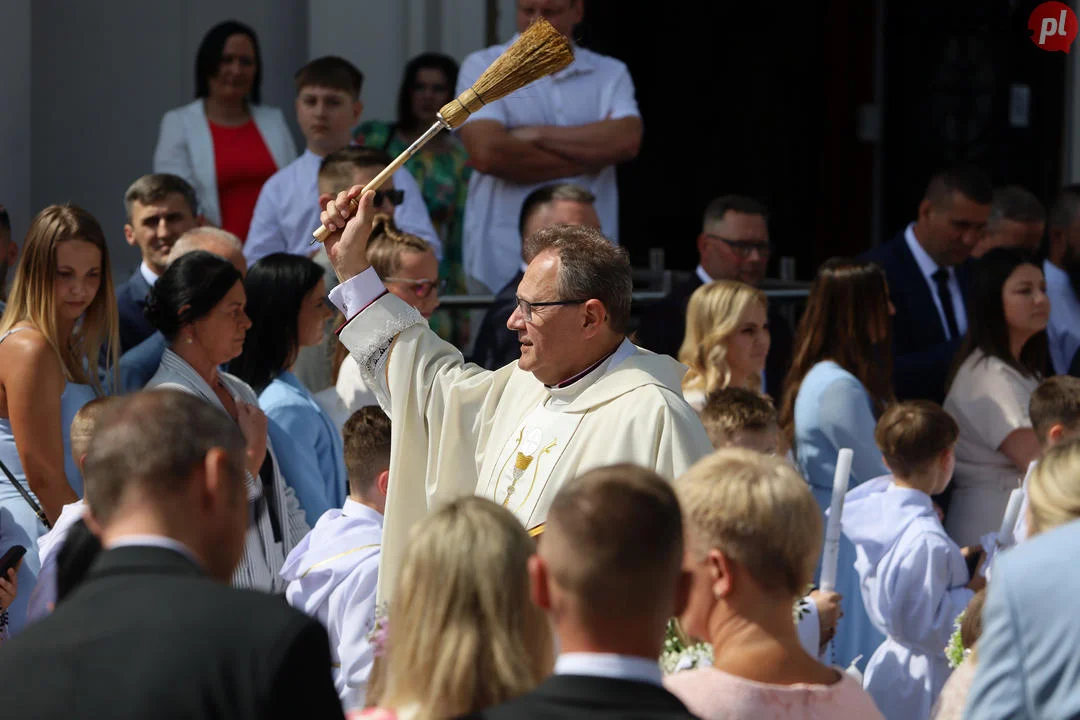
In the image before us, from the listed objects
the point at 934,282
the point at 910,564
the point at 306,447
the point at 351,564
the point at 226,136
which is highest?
the point at 226,136

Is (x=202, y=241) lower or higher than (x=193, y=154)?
lower

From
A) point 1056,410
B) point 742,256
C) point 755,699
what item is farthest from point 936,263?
point 755,699

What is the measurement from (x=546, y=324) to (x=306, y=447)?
1.56m

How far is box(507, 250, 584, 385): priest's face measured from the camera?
180 inches

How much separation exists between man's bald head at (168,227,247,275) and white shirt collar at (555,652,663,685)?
407cm

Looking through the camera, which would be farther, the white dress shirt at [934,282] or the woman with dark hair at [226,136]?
the woman with dark hair at [226,136]

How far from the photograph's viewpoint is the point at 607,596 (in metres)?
2.57

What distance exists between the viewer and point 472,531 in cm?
272

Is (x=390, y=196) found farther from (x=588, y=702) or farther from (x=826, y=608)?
(x=588, y=702)

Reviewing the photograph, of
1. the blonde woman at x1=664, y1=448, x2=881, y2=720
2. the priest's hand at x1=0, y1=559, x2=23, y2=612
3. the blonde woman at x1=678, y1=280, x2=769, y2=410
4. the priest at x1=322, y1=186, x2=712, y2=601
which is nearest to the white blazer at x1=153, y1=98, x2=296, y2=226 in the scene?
the blonde woman at x1=678, y1=280, x2=769, y2=410

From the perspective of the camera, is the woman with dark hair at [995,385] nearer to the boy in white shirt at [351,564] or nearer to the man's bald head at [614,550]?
the boy in white shirt at [351,564]

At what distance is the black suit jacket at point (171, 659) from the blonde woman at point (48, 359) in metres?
2.74

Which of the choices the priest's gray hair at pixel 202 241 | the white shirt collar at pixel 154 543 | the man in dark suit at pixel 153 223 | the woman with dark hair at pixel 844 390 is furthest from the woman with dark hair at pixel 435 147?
the white shirt collar at pixel 154 543

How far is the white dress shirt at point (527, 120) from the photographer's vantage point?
804 cm
